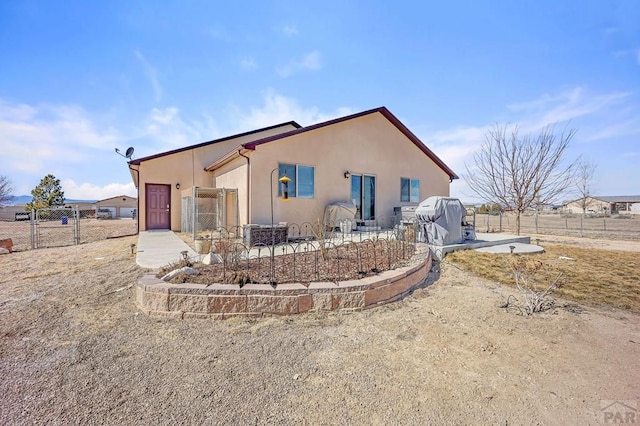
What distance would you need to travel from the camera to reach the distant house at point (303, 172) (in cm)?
954

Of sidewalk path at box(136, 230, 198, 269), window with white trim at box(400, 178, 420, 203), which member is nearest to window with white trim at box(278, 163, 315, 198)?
sidewalk path at box(136, 230, 198, 269)

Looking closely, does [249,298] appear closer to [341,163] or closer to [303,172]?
[303,172]

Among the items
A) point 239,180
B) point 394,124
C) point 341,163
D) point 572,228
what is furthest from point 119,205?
point 572,228

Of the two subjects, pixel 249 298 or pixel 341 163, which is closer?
pixel 249 298

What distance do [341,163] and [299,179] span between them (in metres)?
2.17

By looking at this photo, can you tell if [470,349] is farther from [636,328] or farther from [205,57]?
[205,57]

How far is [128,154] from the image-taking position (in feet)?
42.8

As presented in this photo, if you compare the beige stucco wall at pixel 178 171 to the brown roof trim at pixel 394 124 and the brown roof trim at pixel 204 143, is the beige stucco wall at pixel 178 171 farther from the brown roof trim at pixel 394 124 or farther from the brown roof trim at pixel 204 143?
the brown roof trim at pixel 394 124

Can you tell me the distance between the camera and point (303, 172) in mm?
10320

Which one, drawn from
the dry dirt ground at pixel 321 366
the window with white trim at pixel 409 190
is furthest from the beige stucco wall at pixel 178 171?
the dry dirt ground at pixel 321 366

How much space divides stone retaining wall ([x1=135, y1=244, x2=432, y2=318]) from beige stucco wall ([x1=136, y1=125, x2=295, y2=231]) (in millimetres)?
10644

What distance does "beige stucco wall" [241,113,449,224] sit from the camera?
9.45 m

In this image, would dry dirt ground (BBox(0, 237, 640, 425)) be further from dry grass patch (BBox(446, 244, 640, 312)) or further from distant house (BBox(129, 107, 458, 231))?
distant house (BBox(129, 107, 458, 231))

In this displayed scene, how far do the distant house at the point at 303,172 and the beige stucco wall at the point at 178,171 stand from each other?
43 millimetres
